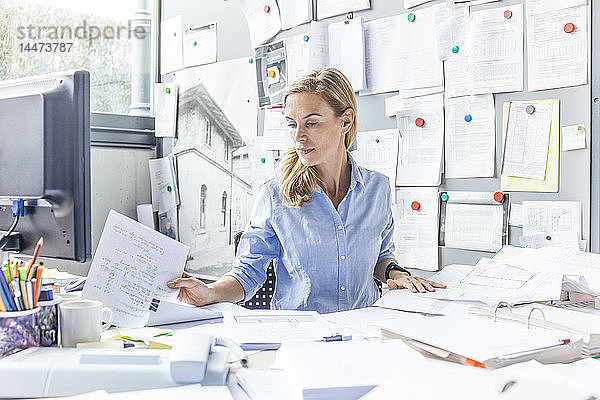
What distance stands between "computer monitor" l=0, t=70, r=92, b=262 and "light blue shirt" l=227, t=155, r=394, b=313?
50 cm

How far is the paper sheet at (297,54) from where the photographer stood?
2242 mm

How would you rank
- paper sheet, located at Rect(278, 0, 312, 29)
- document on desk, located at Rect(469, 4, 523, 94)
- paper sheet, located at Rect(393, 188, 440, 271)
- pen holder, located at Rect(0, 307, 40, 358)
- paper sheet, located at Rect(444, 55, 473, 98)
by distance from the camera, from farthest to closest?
paper sheet, located at Rect(278, 0, 312, 29) < paper sheet, located at Rect(393, 188, 440, 271) < paper sheet, located at Rect(444, 55, 473, 98) < document on desk, located at Rect(469, 4, 523, 94) < pen holder, located at Rect(0, 307, 40, 358)

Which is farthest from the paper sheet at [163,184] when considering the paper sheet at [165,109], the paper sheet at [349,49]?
the paper sheet at [349,49]

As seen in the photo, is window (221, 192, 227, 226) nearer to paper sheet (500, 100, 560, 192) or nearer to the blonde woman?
the blonde woman

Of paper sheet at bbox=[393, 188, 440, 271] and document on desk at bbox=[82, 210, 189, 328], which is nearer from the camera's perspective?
document on desk at bbox=[82, 210, 189, 328]

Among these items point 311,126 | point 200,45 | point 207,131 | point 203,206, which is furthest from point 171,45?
point 311,126

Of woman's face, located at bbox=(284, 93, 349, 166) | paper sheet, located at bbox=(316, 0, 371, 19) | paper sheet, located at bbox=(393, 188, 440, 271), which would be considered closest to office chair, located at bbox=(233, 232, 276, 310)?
woman's face, located at bbox=(284, 93, 349, 166)

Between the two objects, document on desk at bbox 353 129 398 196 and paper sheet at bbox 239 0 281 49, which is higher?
paper sheet at bbox 239 0 281 49

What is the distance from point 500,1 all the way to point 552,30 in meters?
0.18

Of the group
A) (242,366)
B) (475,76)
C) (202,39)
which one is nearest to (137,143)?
(202,39)

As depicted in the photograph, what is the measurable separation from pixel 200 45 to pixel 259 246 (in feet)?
4.37

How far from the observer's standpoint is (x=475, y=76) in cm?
180

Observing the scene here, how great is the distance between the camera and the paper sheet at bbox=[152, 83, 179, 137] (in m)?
2.81

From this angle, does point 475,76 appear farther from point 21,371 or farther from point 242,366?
point 21,371
